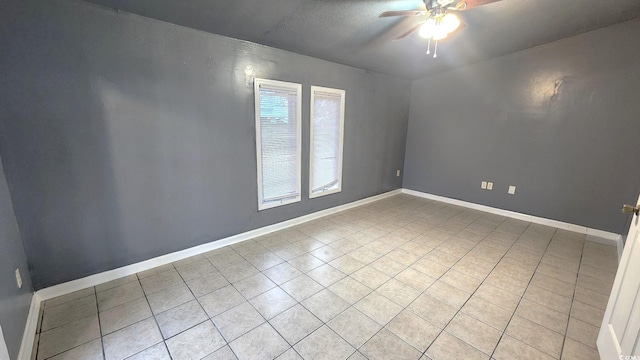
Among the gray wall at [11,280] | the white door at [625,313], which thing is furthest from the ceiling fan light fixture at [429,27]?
the gray wall at [11,280]

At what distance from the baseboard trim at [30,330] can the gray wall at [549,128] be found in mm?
5269

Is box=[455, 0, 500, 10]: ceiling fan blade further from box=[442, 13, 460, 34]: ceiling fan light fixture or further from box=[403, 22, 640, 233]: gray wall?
box=[403, 22, 640, 233]: gray wall

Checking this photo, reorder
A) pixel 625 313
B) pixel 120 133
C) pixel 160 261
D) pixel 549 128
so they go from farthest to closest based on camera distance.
Answer: pixel 549 128 → pixel 160 261 → pixel 120 133 → pixel 625 313

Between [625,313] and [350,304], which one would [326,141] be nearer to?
[350,304]

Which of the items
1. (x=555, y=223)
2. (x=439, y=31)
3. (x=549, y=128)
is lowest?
(x=555, y=223)

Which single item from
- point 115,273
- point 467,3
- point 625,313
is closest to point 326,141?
point 467,3

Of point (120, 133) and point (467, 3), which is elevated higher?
point (467, 3)

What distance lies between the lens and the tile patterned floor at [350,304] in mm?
1566

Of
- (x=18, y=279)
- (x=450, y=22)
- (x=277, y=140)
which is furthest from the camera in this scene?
(x=277, y=140)

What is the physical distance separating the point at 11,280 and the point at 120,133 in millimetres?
1168

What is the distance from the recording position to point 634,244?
4.45 feet

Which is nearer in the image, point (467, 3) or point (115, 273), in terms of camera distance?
point (467, 3)

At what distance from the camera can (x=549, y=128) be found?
3465 millimetres

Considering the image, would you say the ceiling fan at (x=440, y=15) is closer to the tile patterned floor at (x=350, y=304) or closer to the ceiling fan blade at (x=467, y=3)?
the ceiling fan blade at (x=467, y=3)
